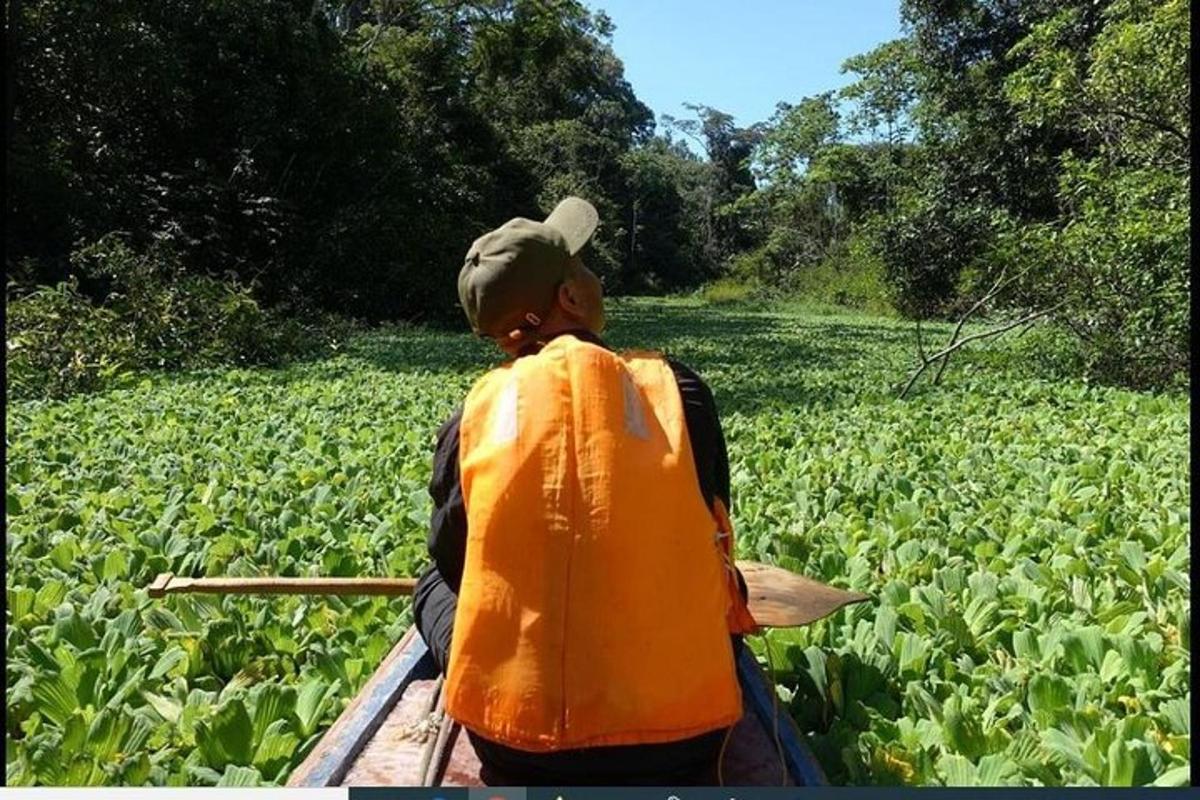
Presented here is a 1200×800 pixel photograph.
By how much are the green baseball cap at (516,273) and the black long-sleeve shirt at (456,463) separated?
6 centimetres

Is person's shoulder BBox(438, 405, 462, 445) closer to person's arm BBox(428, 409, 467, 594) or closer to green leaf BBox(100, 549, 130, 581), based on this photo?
person's arm BBox(428, 409, 467, 594)

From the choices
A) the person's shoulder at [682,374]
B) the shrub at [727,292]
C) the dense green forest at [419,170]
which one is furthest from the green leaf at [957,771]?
the shrub at [727,292]

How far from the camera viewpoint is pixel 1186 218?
251 inches

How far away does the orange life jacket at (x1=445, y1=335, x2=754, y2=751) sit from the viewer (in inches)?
53.1

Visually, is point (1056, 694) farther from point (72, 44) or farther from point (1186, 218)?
point (72, 44)

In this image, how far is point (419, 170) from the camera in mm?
16359

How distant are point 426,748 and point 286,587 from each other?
0.82 meters

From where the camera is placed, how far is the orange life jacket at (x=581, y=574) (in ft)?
4.42

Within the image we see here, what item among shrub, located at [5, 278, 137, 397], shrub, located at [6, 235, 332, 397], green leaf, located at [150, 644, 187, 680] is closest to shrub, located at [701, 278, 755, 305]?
shrub, located at [6, 235, 332, 397]

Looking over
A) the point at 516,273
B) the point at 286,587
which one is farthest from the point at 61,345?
the point at 516,273

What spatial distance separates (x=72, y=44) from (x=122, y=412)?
23.2 feet

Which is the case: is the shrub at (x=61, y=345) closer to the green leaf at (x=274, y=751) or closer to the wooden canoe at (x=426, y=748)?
the green leaf at (x=274, y=751)

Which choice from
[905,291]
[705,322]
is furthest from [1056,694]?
[905,291]

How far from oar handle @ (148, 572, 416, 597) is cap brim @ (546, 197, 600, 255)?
100cm
